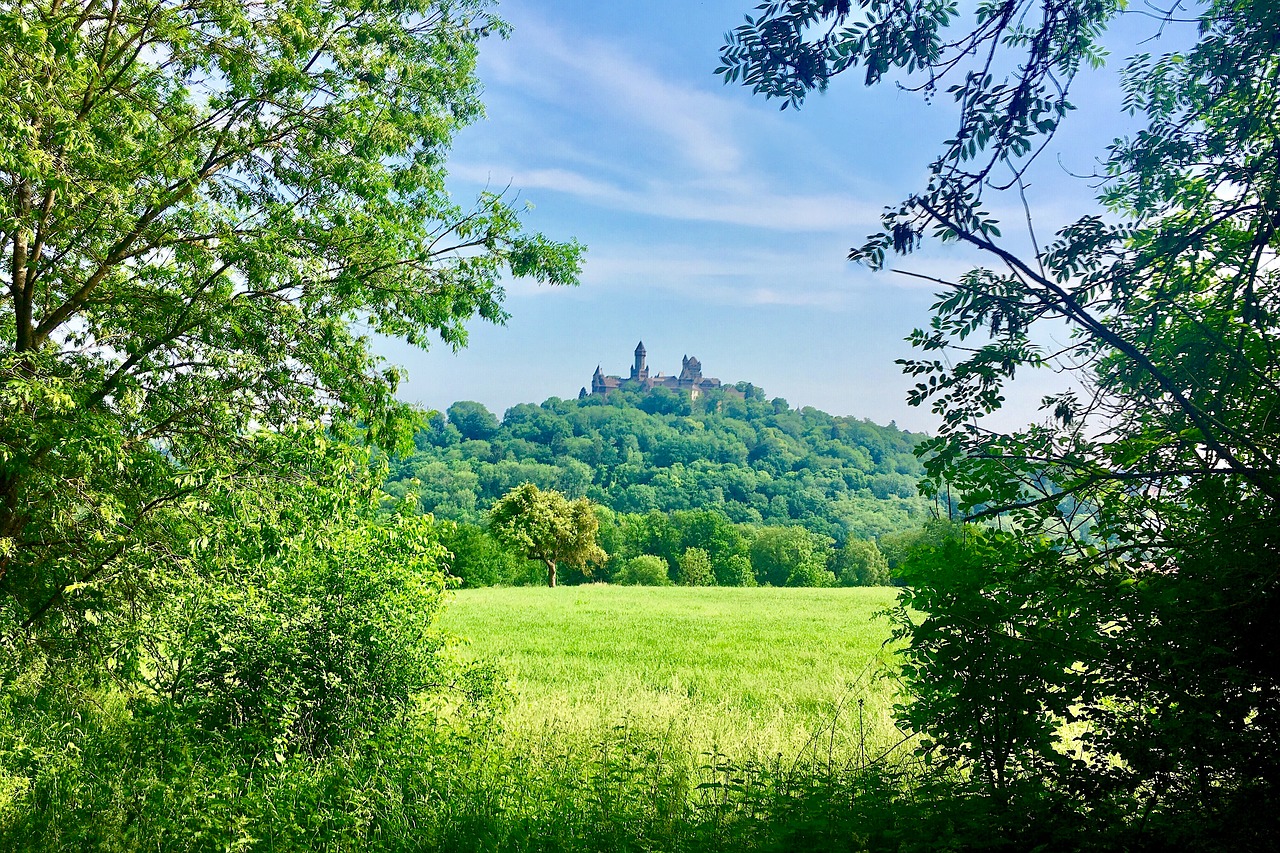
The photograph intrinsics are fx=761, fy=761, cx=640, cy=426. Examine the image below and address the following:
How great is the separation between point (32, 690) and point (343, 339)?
5563mm

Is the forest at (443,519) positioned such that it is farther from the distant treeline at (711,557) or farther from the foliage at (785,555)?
the foliage at (785,555)

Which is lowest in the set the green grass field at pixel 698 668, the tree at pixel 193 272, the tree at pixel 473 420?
the green grass field at pixel 698 668

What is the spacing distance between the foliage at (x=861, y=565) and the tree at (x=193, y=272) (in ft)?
228

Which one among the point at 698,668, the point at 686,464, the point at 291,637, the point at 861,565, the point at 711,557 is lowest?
the point at 861,565

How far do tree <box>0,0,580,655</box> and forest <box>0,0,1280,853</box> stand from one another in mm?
54

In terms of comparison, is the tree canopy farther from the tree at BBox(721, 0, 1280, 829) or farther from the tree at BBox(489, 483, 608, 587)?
the tree at BBox(721, 0, 1280, 829)

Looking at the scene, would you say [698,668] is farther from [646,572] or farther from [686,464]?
[686,464]

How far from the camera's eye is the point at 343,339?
29.1 ft

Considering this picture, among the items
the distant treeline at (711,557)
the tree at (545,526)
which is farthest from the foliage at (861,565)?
the tree at (545,526)

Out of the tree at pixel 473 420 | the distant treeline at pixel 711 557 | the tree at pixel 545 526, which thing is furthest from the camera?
the tree at pixel 473 420

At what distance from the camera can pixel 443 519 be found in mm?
8547

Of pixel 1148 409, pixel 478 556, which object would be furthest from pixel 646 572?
pixel 1148 409

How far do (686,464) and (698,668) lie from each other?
368 feet

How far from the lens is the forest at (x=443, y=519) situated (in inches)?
178
